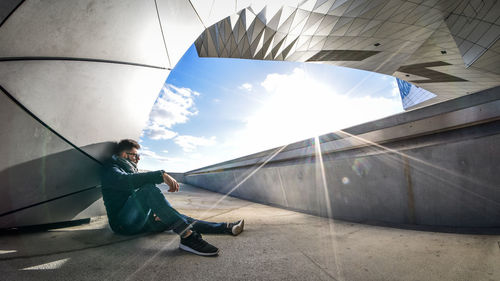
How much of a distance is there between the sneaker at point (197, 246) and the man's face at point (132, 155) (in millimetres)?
1389

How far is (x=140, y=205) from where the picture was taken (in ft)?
6.55

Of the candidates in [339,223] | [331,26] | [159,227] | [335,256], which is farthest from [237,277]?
[331,26]

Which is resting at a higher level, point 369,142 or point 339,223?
point 369,142

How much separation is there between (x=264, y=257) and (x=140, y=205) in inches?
55.8

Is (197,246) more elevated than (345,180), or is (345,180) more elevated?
(345,180)

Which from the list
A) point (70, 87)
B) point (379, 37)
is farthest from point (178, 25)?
point (379, 37)

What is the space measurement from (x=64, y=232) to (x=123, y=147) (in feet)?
3.77

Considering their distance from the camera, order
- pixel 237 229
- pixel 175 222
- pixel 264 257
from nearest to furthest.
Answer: pixel 264 257, pixel 175 222, pixel 237 229

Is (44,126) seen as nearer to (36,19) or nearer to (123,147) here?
(123,147)

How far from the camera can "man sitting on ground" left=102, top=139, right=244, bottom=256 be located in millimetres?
1825

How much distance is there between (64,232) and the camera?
2174mm

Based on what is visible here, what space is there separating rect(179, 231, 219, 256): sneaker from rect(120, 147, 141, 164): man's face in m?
1.39

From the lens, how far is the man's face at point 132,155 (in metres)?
2.39

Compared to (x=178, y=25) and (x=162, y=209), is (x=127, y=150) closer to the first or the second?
(x=162, y=209)
